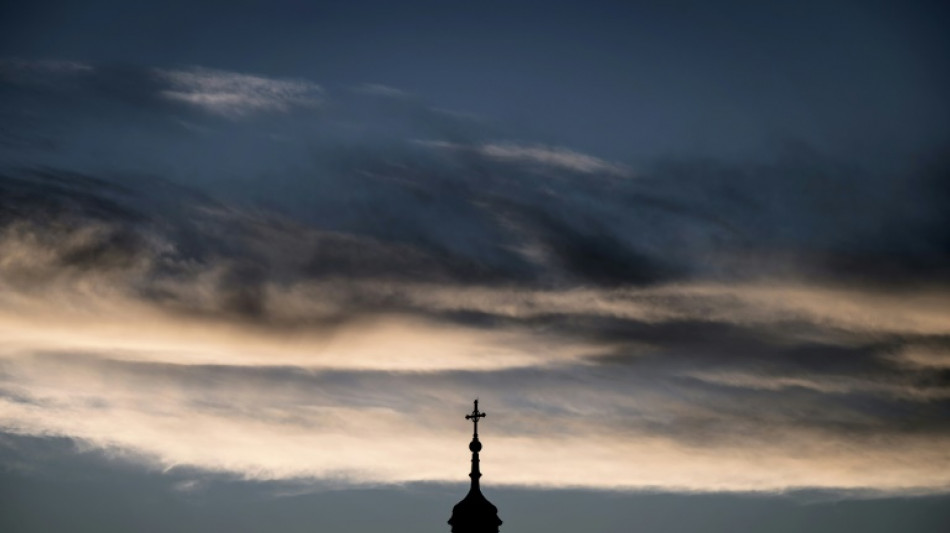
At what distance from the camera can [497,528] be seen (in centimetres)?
10594

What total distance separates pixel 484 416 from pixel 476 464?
2.62 m

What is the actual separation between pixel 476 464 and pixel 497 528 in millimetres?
3800

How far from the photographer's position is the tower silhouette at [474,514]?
10471 cm

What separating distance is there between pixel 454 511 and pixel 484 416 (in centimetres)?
539

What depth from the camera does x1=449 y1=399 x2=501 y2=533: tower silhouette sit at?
104706mm

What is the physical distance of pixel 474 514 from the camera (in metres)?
105

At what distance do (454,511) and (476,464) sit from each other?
9.90 feet

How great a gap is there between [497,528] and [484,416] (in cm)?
608

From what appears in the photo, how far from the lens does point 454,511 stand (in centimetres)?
10612

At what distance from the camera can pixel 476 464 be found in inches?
4237
